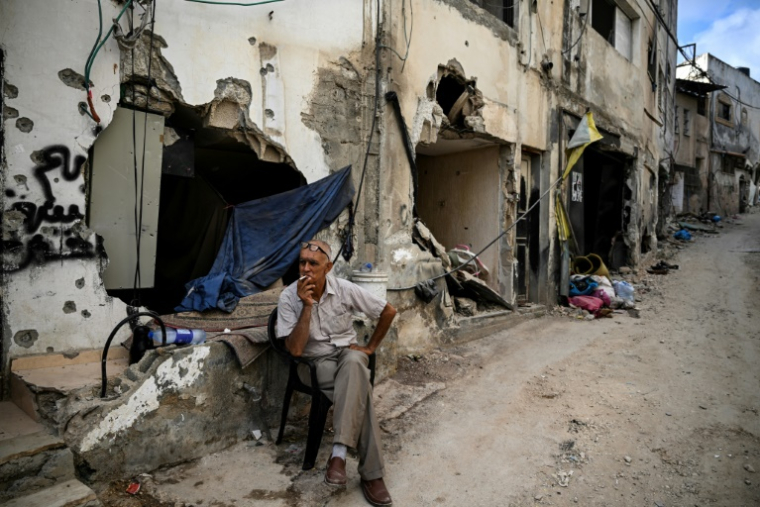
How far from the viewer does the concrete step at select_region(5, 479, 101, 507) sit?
7.81 ft

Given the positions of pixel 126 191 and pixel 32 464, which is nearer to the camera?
pixel 32 464

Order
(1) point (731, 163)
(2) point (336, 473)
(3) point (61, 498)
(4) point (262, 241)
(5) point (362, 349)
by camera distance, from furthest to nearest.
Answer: (1) point (731, 163) → (4) point (262, 241) → (5) point (362, 349) → (2) point (336, 473) → (3) point (61, 498)

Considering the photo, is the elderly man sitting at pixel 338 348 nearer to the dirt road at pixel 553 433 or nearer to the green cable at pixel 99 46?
the dirt road at pixel 553 433

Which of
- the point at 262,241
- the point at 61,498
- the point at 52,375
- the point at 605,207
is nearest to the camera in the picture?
the point at 61,498

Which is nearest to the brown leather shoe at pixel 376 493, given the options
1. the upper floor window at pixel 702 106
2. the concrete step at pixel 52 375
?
the concrete step at pixel 52 375

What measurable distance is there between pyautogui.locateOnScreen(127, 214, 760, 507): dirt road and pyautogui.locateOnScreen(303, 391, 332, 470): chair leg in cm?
9

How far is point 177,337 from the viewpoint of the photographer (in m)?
3.30

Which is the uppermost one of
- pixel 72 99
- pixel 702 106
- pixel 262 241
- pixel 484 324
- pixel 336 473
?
pixel 702 106

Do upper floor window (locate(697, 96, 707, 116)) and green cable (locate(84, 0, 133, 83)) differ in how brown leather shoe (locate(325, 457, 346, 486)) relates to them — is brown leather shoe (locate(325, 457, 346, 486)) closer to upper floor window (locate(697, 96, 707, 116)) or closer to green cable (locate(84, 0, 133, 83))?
green cable (locate(84, 0, 133, 83))

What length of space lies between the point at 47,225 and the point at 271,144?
1909mm

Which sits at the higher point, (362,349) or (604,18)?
(604,18)

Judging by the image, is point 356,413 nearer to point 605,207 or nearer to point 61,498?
point 61,498

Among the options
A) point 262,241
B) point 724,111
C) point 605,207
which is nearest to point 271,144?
point 262,241

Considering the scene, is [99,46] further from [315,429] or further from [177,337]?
[315,429]
